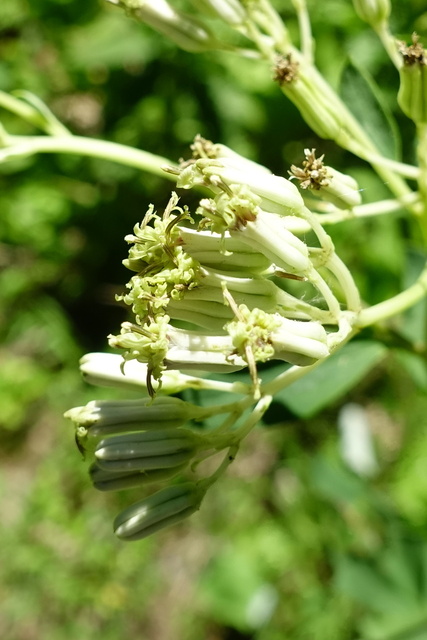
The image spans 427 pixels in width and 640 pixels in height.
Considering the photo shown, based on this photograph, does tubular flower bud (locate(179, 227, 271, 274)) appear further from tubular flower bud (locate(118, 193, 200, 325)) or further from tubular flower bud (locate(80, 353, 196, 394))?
tubular flower bud (locate(80, 353, 196, 394))

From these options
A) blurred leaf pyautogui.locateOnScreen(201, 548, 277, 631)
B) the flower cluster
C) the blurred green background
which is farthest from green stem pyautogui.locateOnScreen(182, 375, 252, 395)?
blurred leaf pyautogui.locateOnScreen(201, 548, 277, 631)

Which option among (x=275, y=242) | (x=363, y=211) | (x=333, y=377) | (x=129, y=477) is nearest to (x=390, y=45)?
(x=363, y=211)

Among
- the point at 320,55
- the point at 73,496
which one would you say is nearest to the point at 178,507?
the point at 320,55

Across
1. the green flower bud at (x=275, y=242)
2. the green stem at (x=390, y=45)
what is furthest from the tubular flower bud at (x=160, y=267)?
the green stem at (x=390, y=45)

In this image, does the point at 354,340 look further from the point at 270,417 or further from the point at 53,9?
the point at 53,9

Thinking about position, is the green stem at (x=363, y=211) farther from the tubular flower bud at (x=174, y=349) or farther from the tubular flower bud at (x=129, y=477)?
the tubular flower bud at (x=129, y=477)

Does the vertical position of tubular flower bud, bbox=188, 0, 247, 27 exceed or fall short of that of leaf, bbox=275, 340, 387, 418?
it exceeds it
